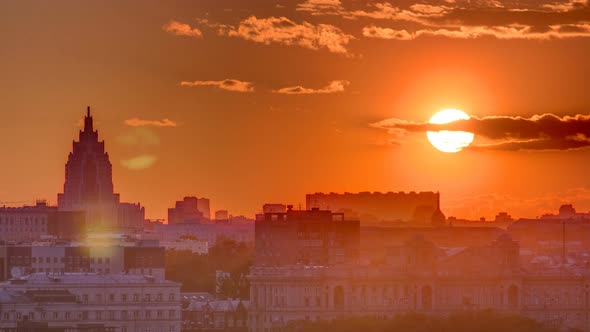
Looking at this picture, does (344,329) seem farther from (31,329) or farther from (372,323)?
(31,329)

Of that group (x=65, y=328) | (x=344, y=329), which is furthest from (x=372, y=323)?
(x=65, y=328)

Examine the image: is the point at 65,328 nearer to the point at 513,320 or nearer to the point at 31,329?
the point at 31,329

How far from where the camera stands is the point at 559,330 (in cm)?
19800

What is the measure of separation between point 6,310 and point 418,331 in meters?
32.7

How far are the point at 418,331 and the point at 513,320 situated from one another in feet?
38.3

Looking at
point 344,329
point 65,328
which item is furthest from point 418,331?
point 65,328

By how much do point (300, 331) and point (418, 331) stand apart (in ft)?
41.5

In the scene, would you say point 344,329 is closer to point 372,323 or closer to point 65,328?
point 372,323

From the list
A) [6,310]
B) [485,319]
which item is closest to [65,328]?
[6,310]

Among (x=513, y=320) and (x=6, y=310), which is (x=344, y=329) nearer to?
(x=513, y=320)

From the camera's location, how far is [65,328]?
656 ft

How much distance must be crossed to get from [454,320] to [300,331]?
1162 centimetres

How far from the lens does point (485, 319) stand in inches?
7835

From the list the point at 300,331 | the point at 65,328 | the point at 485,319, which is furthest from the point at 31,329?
the point at 485,319
